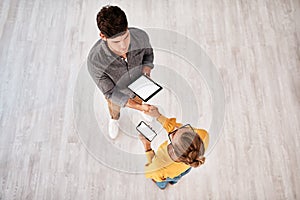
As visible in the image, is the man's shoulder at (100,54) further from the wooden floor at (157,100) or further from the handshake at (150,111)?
the handshake at (150,111)

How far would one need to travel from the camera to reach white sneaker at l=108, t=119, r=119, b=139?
182cm

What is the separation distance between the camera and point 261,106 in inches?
81.8

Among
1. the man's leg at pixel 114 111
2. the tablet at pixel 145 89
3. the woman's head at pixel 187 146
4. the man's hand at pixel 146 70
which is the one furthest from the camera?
the man's leg at pixel 114 111

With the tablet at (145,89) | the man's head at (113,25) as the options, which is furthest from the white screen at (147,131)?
the man's head at (113,25)

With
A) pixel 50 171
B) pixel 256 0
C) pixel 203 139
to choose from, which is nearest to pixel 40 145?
pixel 50 171

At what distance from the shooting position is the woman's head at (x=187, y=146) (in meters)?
1.30

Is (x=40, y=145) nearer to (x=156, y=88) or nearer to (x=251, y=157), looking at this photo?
(x=156, y=88)

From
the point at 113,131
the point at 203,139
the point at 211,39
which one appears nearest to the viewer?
the point at 203,139

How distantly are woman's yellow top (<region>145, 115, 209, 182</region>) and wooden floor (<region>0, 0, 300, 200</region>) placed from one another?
0.07 metres

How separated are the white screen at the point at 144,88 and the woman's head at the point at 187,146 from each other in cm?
22

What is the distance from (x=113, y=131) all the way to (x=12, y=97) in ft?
2.42

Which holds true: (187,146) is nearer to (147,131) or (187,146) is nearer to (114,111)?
(147,131)

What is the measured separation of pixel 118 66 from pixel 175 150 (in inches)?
17.8

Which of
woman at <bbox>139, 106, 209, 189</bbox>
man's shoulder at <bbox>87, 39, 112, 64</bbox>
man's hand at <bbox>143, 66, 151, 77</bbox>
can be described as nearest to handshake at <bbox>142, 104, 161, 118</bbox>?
woman at <bbox>139, 106, 209, 189</bbox>
